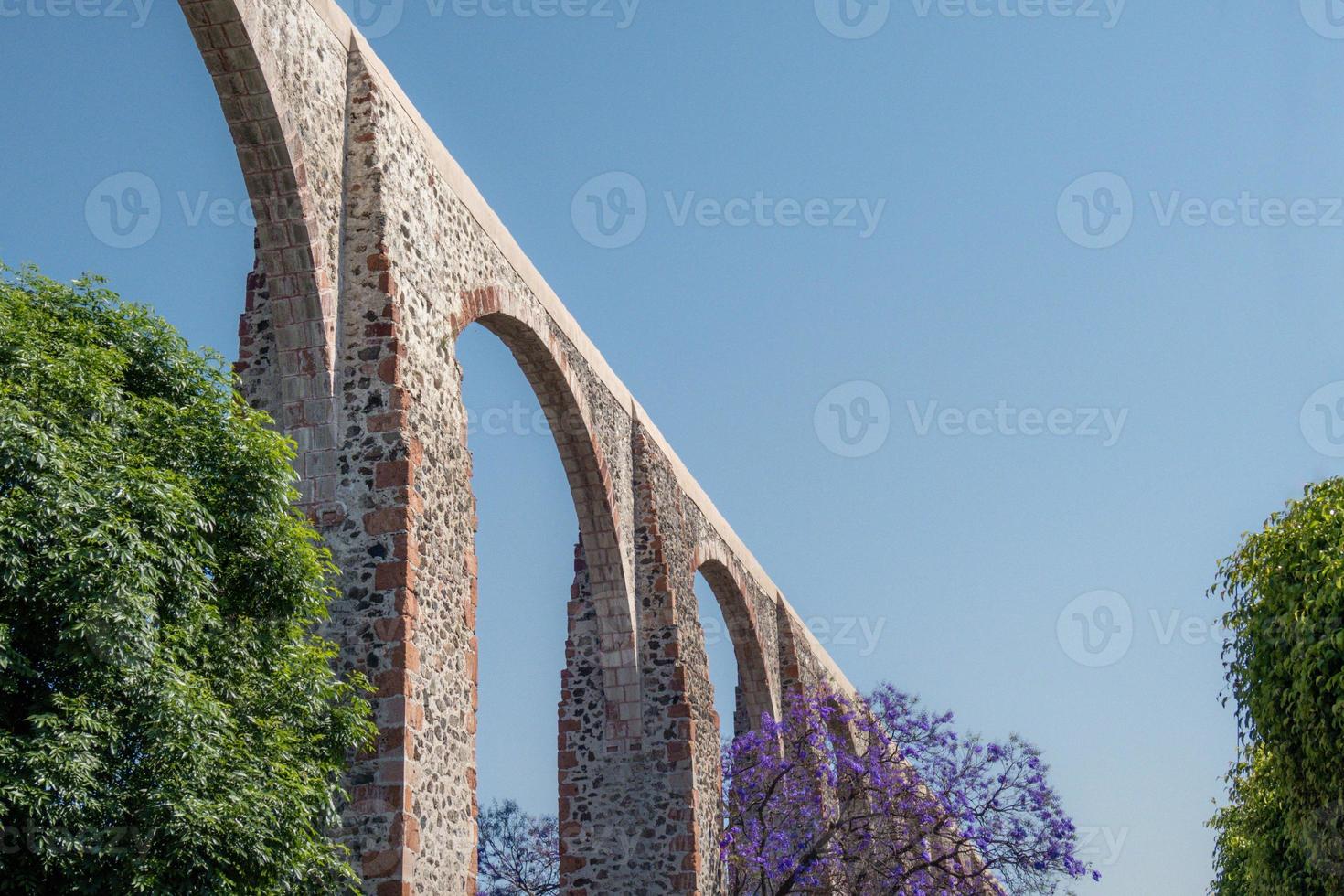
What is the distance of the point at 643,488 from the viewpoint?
555 inches

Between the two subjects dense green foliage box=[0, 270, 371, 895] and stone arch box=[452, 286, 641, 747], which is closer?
dense green foliage box=[0, 270, 371, 895]

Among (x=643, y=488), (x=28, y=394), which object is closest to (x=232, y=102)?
(x=28, y=394)

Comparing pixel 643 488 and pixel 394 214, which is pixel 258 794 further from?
pixel 643 488

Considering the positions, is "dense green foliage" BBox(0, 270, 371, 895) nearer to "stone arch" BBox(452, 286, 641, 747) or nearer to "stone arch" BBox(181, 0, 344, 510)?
"stone arch" BBox(181, 0, 344, 510)

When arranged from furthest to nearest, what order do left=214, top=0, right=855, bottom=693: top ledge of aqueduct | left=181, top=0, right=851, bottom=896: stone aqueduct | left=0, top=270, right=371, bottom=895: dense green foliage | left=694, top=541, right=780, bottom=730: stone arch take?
left=694, top=541, right=780, bottom=730: stone arch < left=214, top=0, right=855, bottom=693: top ledge of aqueduct < left=181, top=0, right=851, bottom=896: stone aqueduct < left=0, top=270, right=371, bottom=895: dense green foliage

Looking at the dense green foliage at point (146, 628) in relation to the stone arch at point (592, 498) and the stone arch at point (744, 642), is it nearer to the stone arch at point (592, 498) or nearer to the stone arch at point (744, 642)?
the stone arch at point (592, 498)

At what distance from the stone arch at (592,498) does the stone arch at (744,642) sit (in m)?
3.42

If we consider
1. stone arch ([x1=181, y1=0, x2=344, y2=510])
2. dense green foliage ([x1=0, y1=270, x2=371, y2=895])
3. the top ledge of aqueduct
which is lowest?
dense green foliage ([x1=0, y1=270, x2=371, y2=895])

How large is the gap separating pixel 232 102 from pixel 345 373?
173 centimetres

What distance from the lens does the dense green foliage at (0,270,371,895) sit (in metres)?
5.62

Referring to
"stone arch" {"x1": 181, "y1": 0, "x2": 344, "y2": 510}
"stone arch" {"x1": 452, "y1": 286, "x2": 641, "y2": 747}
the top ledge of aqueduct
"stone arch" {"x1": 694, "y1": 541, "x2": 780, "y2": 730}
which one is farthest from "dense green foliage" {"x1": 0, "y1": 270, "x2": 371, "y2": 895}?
"stone arch" {"x1": 694, "y1": 541, "x2": 780, "y2": 730}

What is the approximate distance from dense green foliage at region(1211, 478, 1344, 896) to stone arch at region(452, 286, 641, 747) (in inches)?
224

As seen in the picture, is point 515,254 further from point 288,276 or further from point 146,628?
point 146,628

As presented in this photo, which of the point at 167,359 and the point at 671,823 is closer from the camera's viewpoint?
the point at 167,359
